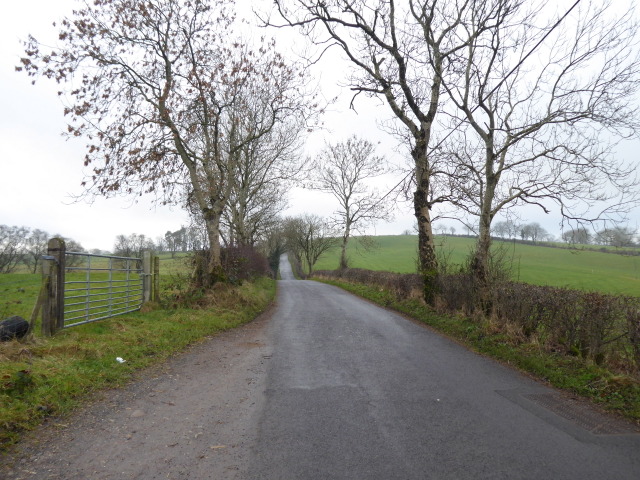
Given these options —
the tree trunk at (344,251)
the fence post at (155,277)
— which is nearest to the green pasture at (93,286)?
the fence post at (155,277)

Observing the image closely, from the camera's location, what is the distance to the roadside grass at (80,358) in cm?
441

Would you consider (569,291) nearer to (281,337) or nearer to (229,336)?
(281,337)

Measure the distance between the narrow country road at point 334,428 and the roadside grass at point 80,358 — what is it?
33cm

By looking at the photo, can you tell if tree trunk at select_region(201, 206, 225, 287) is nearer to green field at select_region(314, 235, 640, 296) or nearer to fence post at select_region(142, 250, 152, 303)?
fence post at select_region(142, 250, 152, 303)

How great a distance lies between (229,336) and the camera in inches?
386

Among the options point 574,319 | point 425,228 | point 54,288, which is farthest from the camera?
point 425,228

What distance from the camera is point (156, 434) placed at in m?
4.11

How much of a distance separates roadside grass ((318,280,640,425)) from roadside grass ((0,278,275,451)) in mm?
6121

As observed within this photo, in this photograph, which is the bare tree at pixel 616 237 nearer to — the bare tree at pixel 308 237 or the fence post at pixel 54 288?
the fence post at pixel 54 288

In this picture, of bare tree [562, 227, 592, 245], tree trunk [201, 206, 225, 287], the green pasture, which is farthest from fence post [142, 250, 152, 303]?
bare tree [562, 227, 592, 245]

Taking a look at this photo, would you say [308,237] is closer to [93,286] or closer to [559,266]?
[559,266]

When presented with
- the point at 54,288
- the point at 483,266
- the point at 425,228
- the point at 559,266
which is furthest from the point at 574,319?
the point at 559,266

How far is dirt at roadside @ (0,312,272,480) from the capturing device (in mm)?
3393

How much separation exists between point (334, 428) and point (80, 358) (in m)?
4.26
